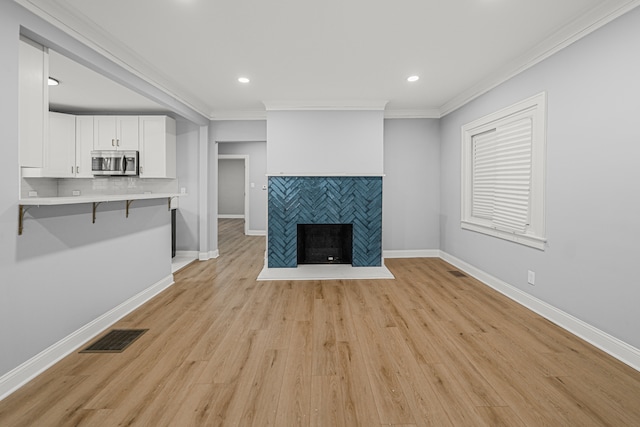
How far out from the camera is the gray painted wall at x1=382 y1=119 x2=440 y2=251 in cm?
544

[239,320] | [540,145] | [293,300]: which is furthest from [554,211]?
[239,320]

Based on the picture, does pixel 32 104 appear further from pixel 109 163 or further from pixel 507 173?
pixel 507 173

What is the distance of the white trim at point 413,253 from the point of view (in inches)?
216

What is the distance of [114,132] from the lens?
16.0ft

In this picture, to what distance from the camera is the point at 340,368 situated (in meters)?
2.12

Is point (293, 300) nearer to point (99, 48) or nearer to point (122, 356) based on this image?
point (122, 356)

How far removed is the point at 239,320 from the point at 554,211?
3176 mm

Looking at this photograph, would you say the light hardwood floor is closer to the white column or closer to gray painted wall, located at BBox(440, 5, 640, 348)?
gray painted wall, located at BBox(440, 5, 640, 348)

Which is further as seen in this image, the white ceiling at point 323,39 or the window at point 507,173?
the window at point 507,173

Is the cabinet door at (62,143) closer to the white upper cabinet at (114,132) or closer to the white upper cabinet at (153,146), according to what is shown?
the white upper cabinet at (114,132)

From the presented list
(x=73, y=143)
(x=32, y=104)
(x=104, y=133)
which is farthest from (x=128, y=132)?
(x=32, y=104)

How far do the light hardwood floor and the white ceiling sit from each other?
8.42ft

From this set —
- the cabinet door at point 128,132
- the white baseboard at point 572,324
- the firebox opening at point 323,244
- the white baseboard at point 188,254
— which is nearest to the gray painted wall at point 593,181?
the white baseboard at point 572,324

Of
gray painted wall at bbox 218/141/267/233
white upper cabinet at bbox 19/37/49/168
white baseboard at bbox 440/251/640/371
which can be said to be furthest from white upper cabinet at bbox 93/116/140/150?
white baseboard at bbox 440/251/640/371
